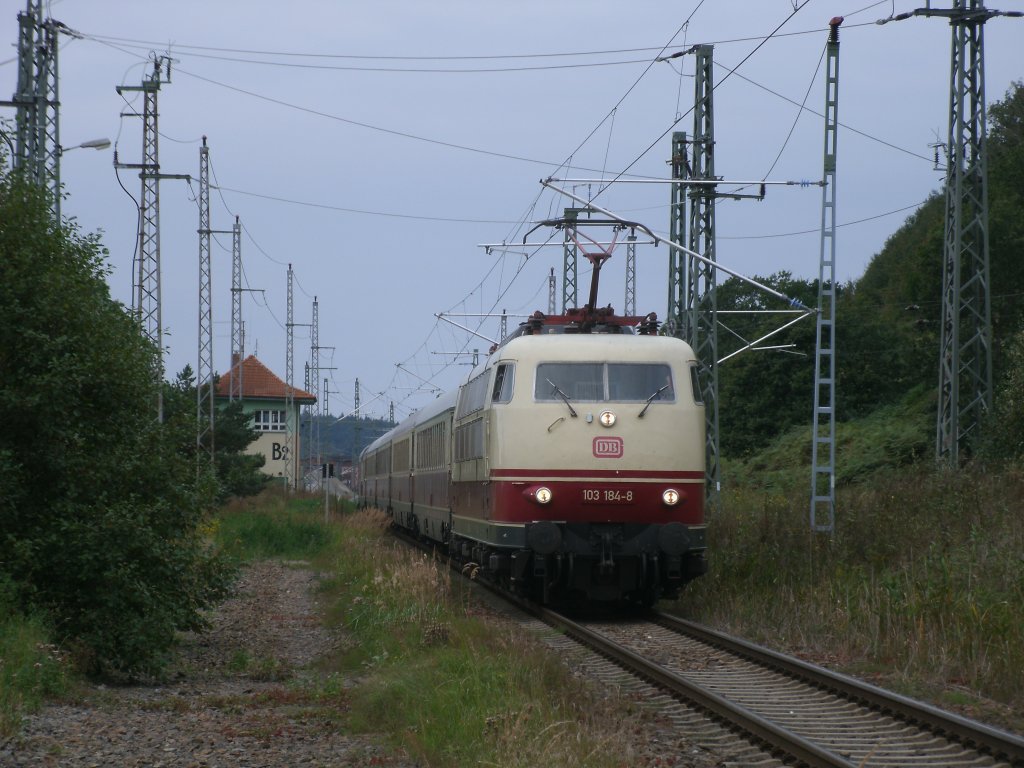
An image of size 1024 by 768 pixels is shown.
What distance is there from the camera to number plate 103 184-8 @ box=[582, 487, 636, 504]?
1541cm

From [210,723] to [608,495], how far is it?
6.76 meters

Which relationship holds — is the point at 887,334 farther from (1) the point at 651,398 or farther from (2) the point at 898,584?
(2) the point at 898,584

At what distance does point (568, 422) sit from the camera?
51.2ft

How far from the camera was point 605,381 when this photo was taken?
52.2ft

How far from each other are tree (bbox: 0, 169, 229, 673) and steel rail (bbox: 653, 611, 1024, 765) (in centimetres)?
559

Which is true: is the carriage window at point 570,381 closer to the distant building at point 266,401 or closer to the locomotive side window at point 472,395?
the locomotive side window at point 472,395

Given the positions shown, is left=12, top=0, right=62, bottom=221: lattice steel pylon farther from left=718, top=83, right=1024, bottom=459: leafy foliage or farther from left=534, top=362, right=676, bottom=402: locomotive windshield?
left=718, top=83, right=1024, bottom=459: leafy foliage

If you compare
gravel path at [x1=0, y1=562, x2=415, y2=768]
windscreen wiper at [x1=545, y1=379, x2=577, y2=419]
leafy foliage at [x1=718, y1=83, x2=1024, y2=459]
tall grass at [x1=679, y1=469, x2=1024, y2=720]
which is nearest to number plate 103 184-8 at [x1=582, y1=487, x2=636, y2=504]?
windscreen wiper at [x1=545, y1=379, x2=577, y2=419]

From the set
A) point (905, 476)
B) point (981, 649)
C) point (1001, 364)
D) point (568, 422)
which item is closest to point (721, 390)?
point (1001, 364)

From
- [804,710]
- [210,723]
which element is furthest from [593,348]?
[210,723]

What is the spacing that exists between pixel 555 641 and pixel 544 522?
4.88 feet

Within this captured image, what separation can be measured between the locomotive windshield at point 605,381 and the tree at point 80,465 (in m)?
4.62

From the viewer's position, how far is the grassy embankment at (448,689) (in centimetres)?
784

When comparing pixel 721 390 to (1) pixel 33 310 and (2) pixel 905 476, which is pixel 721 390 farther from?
(1) pixel 33 310
